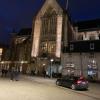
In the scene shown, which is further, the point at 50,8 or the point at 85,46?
the point at 50,8

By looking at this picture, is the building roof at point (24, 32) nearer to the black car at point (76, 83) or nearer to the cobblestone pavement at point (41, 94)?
the black car at point (76, 83)

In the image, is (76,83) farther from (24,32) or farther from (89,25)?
(24,32)

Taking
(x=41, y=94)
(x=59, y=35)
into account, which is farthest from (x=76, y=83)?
(x=59, y=35)

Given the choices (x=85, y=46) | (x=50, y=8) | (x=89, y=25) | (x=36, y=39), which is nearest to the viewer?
(x=85, y=46)

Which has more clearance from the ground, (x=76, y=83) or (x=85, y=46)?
(x=85, y=46)

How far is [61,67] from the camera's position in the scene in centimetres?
5125

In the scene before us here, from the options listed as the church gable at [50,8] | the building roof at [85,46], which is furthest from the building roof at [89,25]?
the building roof at [85,46]

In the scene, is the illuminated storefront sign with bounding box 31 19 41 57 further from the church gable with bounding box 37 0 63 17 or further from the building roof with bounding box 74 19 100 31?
the building roof with bounding box 74 19 100 31

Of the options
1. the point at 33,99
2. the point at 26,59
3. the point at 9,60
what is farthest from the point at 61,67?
the point at 33,99

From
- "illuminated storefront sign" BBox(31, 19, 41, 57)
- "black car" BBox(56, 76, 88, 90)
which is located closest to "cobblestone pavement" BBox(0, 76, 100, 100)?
"black car" BBox(56, 76, 88, 90)

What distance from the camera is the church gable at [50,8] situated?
5987cm

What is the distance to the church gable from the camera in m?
59.9

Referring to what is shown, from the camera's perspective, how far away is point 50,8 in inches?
2440

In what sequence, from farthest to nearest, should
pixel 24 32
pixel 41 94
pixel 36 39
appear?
pixel 24 32, pixel 36 39, pixel 41 94
